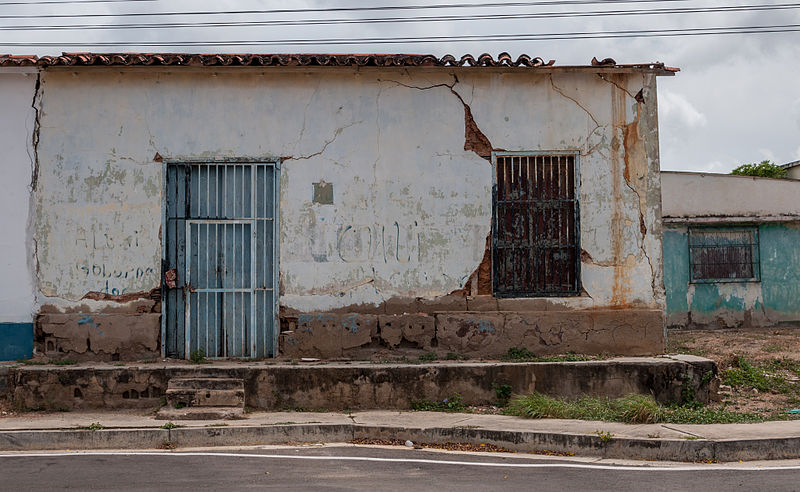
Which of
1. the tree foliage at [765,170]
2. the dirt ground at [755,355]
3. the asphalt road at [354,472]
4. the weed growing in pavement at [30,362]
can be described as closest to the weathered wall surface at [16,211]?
the weed growing in pavement at [30,362]

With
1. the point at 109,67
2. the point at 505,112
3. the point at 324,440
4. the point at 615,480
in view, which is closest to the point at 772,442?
the point at 615,480

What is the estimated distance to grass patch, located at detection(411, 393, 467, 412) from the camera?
9273 millimetres

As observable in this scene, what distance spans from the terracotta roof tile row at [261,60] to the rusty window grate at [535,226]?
1264mm

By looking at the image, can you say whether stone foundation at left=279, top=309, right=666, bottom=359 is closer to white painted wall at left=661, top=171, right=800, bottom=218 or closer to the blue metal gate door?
the blue metal gate door

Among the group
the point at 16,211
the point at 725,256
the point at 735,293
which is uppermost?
the point at 16,211

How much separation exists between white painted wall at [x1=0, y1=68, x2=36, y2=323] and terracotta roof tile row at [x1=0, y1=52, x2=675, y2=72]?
1.32ft

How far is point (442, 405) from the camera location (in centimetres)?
934

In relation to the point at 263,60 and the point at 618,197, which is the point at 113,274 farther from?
the point at 618,197

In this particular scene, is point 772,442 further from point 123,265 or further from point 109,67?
point 109,67

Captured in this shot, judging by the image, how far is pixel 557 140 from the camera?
1024 cm

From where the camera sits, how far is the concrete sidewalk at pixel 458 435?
7414 millimetres

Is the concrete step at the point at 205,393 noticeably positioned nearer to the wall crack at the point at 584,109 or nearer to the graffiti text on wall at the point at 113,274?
the graffiti text on wall at the point at 113,274

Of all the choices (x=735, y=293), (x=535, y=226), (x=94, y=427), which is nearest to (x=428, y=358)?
(x=535, y=226)

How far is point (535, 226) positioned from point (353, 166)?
2537 mm
